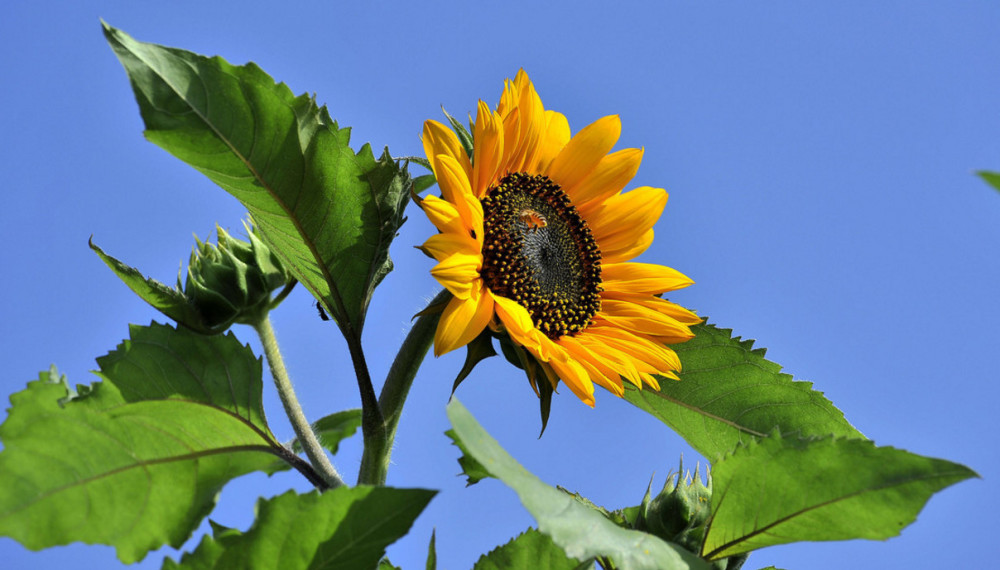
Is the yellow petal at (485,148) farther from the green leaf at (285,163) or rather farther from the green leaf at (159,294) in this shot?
the green leaf at (159,294)

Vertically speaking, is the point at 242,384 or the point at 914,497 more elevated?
the point at 242,384

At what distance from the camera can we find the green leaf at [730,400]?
1.53 metres

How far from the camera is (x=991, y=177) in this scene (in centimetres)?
54

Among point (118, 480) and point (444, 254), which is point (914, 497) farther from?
point (118, 480)

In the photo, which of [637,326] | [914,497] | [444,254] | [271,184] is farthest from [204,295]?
[914,497]

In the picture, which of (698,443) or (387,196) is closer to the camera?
(387,196)

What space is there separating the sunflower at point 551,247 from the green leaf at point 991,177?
30.9 inches

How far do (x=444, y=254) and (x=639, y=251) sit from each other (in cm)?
54

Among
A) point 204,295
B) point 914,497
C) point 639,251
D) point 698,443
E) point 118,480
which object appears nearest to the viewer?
point 914,497

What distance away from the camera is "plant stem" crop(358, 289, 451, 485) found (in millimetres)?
1347

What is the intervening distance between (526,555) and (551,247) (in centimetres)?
55

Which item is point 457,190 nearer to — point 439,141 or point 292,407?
point 439,141

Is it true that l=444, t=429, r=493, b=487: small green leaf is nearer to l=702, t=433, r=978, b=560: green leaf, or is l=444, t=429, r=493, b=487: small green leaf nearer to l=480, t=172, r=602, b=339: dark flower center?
l=480, t=172, r=602, b=339: dark flower center

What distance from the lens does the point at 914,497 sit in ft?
3.55
